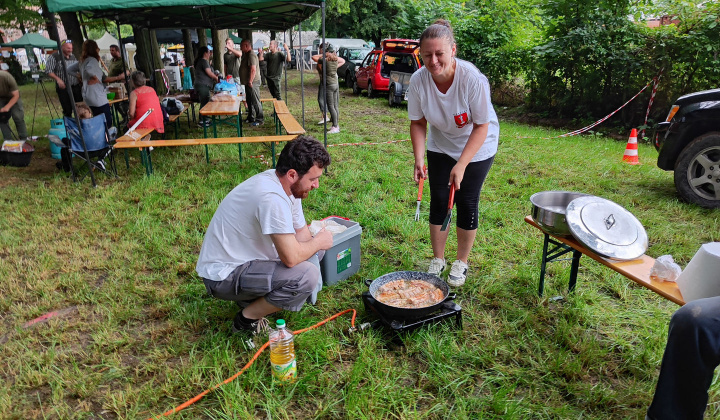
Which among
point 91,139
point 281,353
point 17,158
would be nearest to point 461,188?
point 281,353

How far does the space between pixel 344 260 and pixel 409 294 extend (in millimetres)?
690

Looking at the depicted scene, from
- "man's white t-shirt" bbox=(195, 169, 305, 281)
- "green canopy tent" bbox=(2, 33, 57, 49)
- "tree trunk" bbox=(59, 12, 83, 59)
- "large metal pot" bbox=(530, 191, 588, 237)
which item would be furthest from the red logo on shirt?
"green canopy tent" bbox=(2, 33, 57, 49)

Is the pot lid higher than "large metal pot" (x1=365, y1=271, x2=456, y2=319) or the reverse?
higher

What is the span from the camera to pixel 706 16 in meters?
7.17

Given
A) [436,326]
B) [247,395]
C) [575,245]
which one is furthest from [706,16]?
[247,395]

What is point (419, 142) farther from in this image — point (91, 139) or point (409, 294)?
point (91, 139)

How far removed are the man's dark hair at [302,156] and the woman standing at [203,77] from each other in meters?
7.70

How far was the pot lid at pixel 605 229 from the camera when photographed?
2441 mm

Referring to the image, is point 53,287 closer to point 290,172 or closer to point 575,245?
point 290,172

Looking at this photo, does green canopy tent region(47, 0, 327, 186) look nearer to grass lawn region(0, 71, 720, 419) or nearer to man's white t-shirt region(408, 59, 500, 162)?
grass lawn region(0, 71, 720, 419)

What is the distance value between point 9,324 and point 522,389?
3.24 m

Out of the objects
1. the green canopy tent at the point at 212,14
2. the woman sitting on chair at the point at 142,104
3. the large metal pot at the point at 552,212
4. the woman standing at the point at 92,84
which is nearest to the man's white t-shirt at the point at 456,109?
the large metal pot at the point at 552,212

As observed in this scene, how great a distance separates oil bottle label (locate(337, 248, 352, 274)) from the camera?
10.7 ft

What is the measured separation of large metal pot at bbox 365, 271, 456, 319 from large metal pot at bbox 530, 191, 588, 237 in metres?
0.72
